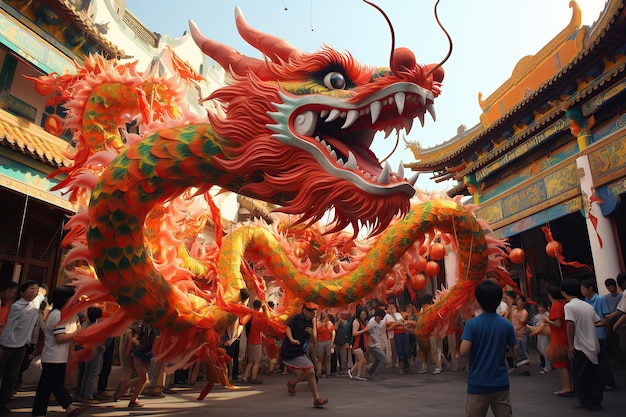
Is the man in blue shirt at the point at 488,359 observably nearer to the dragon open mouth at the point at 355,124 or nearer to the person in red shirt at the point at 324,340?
the dragon open mouth at the point at 355,124

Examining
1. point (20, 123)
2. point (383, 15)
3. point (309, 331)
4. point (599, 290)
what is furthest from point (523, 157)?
point (20, 123)

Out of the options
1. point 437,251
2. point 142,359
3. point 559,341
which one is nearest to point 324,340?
point 437,251

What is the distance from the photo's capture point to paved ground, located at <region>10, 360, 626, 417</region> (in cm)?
423

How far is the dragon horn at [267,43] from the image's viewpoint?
310 centimetres

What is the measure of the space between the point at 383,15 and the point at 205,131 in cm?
134

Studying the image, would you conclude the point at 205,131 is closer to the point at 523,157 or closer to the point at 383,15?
the point at 383,15

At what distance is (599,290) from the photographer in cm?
832

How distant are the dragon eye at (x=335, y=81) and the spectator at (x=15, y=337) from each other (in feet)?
11.2

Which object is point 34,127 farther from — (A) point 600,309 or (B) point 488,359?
(A) point 600,309

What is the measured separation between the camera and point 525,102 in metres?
9.82

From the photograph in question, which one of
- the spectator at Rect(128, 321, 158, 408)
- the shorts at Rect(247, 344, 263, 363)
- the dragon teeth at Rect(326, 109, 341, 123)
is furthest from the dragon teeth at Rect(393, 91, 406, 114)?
the shorts at Rect(247, 344, 263, 363)

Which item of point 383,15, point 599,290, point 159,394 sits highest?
point 383,15

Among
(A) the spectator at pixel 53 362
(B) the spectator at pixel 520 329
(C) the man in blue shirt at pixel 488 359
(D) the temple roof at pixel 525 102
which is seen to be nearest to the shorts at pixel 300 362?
(A) the spectator at pixel 53 362

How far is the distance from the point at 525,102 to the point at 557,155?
1.50 m
